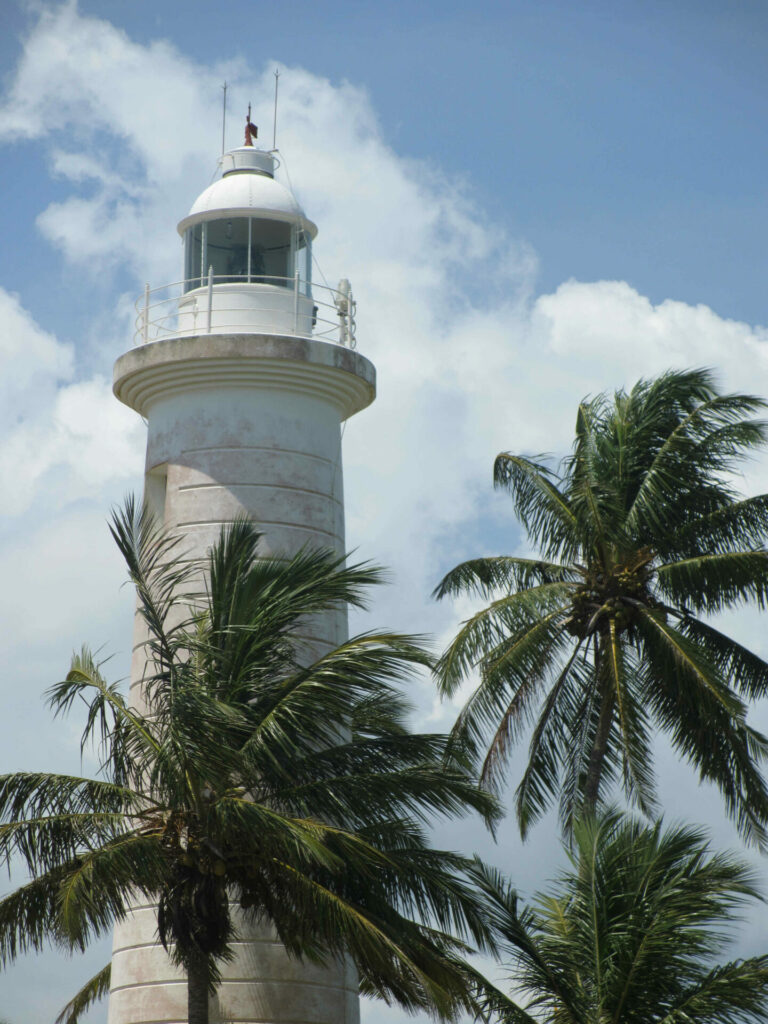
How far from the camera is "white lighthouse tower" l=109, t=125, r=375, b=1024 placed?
76.5 ft

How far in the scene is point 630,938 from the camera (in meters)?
21.1

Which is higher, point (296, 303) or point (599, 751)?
point (296, 303)

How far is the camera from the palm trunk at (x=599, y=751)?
2608 cm

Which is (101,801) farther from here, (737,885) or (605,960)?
(737,885)

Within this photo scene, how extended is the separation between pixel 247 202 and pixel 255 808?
10.7 m

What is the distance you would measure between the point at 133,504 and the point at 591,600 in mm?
8310

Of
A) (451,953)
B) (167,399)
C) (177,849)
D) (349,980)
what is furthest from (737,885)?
(167,399)

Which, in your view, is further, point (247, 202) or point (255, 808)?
point (247, 202)

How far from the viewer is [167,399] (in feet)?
83.8

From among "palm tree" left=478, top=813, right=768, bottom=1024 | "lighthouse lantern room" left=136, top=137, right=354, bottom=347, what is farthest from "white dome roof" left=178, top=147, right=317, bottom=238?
"palm tree" left=478, top=813, right=768, bottom=1024

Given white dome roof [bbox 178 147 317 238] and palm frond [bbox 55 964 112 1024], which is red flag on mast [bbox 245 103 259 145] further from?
palm frond [bbox 55 964 112 1024]

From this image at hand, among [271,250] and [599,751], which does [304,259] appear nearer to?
[271,250]

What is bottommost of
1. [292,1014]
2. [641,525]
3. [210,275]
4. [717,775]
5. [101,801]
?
[292,1014]

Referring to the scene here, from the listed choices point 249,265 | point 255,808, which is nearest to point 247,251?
point 249,265
